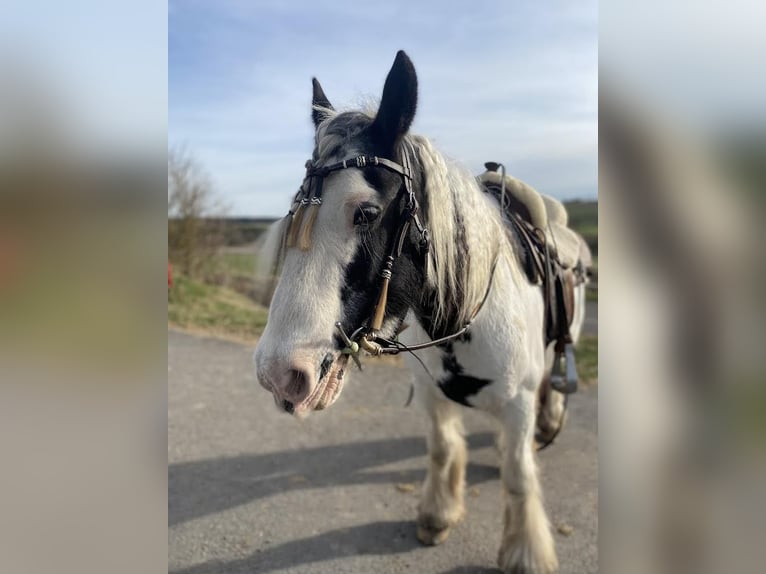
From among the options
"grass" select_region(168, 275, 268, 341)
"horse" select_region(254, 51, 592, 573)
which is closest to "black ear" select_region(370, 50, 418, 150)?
"horse" select_region(254, 51, 592, 573)

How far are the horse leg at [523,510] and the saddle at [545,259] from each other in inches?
18.8

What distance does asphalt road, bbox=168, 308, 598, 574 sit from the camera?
8.10 ft

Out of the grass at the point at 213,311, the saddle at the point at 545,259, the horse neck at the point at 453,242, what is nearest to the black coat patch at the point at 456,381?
the horse neck at the point at 453,242

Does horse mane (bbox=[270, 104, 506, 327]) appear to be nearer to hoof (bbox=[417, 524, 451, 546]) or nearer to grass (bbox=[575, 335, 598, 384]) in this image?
hoof (bbox=[417, 524, 451, 546])

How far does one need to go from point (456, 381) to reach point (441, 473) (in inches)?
37.6

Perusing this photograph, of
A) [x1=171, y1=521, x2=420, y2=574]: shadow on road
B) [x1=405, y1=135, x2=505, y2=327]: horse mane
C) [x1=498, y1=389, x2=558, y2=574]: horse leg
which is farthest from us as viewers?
[x1=171, y1=521, x2=420, y2=574]: shadow on road

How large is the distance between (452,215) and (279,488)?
2.44 meters

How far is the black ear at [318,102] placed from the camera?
167cm

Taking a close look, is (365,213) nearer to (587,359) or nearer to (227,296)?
(587,359)

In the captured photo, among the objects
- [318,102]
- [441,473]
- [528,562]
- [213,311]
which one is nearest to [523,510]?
[528,562]
